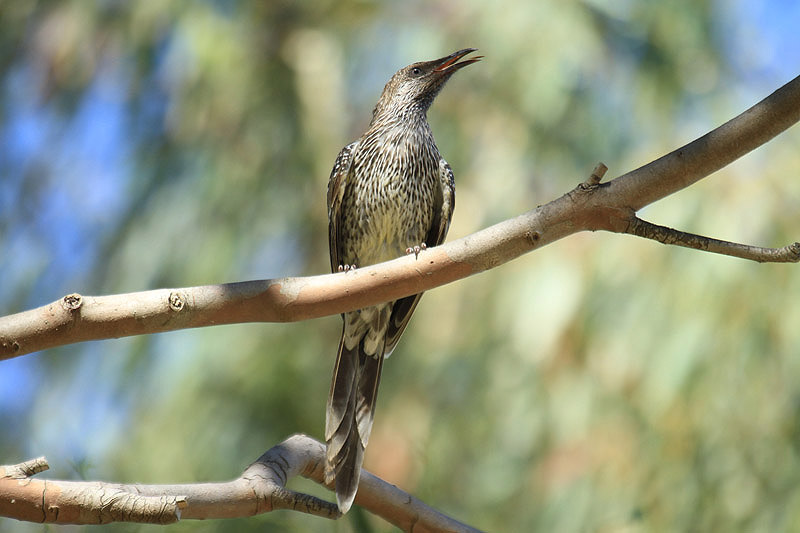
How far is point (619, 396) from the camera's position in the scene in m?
4.77

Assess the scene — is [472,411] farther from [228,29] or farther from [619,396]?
[228,29]

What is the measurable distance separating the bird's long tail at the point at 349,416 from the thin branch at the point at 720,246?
1130mm

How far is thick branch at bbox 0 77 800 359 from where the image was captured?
224 cm

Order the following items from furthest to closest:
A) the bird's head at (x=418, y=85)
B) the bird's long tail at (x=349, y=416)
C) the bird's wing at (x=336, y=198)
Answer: the bird's head at (x=418, y=85) → the bird's wing at (x=336, y=198) → the bird's long tail at (x=349, y=416)

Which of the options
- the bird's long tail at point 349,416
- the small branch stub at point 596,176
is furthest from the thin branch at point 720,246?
the bird's long tail at point 349,416

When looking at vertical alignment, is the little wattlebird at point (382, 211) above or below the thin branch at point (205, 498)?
above

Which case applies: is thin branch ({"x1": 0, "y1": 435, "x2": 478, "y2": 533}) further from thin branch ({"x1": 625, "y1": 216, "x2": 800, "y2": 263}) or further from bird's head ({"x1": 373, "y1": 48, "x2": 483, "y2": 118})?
bird's head ({"x1": 373, "y1": 48, "x2": 483, "y2": 118})

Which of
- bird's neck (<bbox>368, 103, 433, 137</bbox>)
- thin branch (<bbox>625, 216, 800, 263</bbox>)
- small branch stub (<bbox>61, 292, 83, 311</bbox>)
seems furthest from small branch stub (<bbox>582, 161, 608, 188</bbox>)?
bird's neck (<bbox>368, 103, 433, 137</bbox>)

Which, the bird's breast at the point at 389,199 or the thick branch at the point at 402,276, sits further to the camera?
the bird's breast at the point at 389,199

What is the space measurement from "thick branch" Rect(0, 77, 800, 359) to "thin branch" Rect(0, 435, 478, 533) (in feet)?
1.09

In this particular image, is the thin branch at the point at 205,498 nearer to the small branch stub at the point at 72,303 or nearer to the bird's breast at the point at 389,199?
the small branch stub at the point at 72,303

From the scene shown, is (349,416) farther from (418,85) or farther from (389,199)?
(418,85)

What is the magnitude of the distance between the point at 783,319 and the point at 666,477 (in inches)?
37.6

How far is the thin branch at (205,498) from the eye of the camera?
7.04 ft
